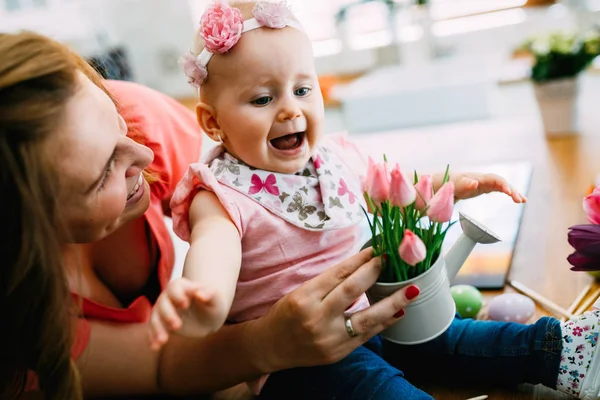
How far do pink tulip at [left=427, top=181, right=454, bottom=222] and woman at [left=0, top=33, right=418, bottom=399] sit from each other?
92mm

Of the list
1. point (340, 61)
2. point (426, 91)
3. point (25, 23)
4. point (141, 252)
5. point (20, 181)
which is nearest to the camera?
point (20, 181)

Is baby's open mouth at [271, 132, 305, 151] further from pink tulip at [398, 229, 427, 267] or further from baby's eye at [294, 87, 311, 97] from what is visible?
pink tulip at [398, 229, 427, 267]

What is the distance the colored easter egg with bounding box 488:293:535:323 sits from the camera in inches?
37.5

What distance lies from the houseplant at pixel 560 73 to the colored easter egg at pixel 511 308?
904 millimetres

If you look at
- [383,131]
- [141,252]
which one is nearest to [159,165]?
[141,252]

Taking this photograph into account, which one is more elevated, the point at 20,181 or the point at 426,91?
the point at 20,181

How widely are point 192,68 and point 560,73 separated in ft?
4.19

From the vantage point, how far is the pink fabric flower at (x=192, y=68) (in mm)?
802

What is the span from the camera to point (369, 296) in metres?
0.76

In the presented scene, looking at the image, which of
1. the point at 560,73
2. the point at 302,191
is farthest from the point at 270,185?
the point at 560,73

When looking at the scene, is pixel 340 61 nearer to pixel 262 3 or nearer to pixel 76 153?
pixel 262 3

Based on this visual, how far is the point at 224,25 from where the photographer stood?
2.49 feet

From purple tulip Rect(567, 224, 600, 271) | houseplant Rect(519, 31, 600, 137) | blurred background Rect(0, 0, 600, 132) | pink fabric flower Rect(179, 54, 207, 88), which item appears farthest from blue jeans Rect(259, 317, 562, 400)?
houseplant Rect(519, 31, 600, 137)

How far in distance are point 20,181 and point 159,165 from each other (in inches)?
18.7
